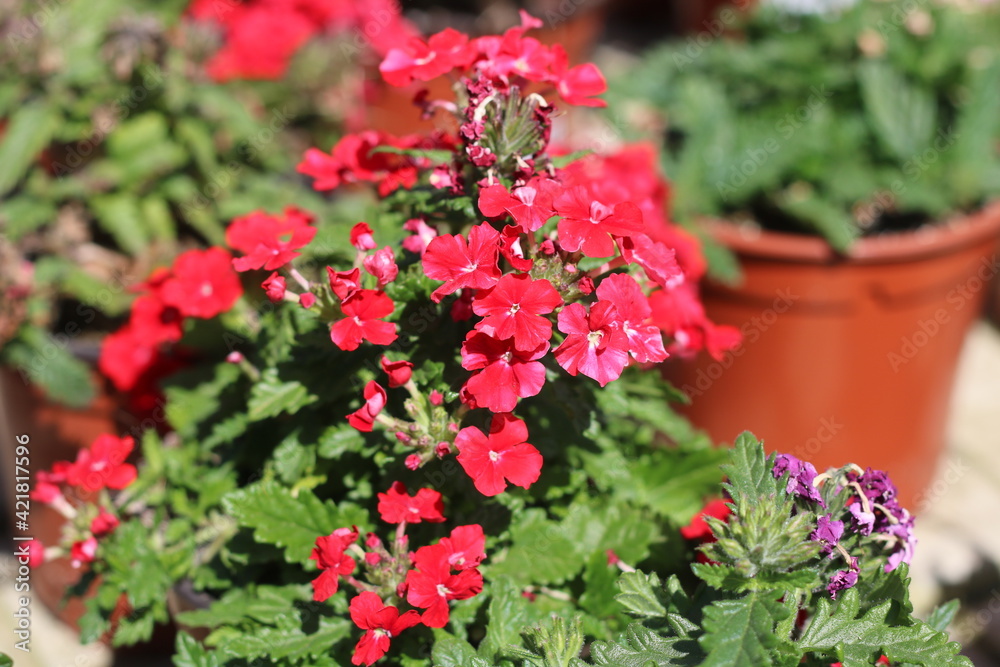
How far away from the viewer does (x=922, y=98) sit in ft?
8.14

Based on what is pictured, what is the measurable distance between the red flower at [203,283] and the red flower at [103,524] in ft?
1.09

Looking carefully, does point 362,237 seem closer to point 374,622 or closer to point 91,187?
point 374,622

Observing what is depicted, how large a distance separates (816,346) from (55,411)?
180 cm

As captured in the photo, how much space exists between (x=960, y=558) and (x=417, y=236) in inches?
76.1

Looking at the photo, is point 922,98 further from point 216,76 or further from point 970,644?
point 216,76

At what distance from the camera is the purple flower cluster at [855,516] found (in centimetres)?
105

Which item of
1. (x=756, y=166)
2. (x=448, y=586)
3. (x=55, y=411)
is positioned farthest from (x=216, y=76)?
(x=448, y=586)

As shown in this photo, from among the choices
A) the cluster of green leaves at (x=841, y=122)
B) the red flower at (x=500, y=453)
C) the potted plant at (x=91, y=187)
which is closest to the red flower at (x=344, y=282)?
the red flower at (x=500, y=453)

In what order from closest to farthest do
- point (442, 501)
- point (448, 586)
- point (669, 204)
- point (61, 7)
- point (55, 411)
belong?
point (448, 586)
point (442, 501)
point (55, 411)
point (61, 7)
point (669, 204)

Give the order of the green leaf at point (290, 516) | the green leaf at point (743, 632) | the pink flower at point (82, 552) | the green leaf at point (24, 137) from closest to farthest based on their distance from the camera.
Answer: the green leaf at point (743, 632) → the green leaf at point (290, 516) → the pink flower at point (82, 552) → the green leaf at point (24, 137)

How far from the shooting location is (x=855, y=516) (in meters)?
1.09

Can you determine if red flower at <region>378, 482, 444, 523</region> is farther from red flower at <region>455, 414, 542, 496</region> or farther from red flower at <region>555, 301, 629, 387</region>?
red flower at <region>555, 301, 629, 387</region>

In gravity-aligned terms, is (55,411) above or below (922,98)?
below

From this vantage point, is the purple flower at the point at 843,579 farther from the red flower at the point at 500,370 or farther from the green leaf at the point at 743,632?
the red flower at the point at 500,370
